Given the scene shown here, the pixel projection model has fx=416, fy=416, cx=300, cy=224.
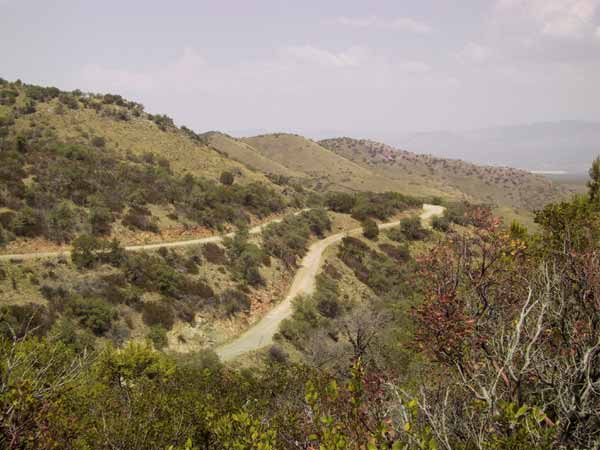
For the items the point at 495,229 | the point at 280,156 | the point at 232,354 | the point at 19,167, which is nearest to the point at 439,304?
the point at 495,229

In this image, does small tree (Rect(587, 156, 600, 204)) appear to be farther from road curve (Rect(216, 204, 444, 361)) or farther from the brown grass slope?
the brown grass slope

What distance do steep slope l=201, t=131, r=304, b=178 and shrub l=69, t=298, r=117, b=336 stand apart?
71.8 m

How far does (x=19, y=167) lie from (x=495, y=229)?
36409 millimetres

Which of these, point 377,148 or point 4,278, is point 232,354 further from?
point 377,148

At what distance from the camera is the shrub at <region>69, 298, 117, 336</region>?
70.5 feet

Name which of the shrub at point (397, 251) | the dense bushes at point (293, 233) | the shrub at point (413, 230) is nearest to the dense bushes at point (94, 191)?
the dense bushes at point (293, 233)

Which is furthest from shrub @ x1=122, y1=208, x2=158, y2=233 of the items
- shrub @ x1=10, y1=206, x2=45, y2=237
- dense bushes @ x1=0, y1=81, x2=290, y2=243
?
shrub @ x1=10, y1=206, x2=45, y2=237

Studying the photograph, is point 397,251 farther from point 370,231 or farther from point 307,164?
point 307,164

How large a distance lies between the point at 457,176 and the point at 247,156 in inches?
3056

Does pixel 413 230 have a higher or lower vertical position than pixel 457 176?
lower

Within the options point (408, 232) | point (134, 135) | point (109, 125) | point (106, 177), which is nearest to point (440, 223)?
point (408, 232)

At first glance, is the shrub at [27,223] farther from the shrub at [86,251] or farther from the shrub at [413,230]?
the shrub at [413,230]

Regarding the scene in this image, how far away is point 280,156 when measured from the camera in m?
129

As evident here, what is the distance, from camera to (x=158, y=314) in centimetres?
2439
